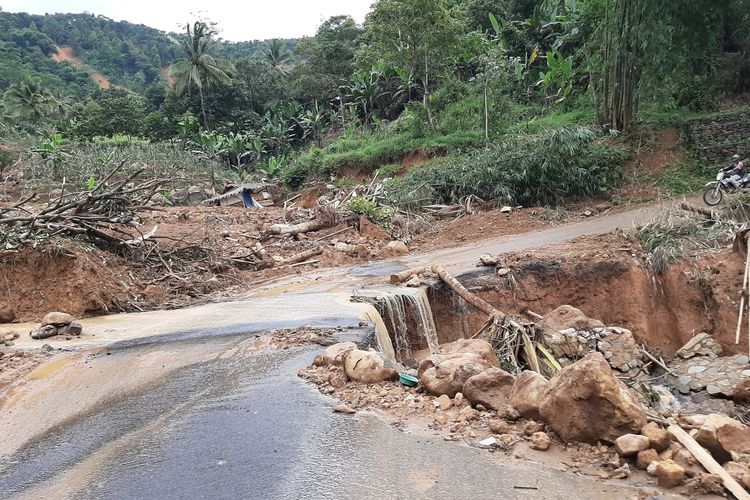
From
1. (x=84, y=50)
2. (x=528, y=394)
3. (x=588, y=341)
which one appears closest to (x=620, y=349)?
(x=588, y=341)

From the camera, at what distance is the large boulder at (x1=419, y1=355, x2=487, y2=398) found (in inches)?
184

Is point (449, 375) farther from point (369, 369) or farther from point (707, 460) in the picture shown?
point (707, 460)

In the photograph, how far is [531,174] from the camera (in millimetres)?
16281

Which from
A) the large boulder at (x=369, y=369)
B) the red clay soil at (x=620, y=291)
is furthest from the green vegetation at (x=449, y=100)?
the large boulder at (x=369, y=369)

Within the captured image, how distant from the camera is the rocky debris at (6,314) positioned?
28.0 feet

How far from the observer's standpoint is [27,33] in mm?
71500

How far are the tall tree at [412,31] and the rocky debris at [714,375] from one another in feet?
52.3

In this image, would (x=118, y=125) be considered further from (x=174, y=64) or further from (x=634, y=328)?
(x=634, y=328)

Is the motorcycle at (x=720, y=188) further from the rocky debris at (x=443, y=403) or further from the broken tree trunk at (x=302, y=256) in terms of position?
the rocky debris at (x=443, y=403)

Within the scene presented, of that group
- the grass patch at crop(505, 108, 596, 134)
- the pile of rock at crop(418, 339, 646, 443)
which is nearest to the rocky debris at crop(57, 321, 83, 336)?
the pile of rock at crop(418, 339, 646, 443)

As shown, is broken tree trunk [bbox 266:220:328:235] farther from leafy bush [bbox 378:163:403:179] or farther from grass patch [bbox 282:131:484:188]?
grass patch [bbox 282:131:484:188]

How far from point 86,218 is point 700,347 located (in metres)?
10.5

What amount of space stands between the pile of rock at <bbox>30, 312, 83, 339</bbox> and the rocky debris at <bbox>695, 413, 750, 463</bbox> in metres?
7.47

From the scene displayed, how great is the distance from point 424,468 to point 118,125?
40.9 meters
